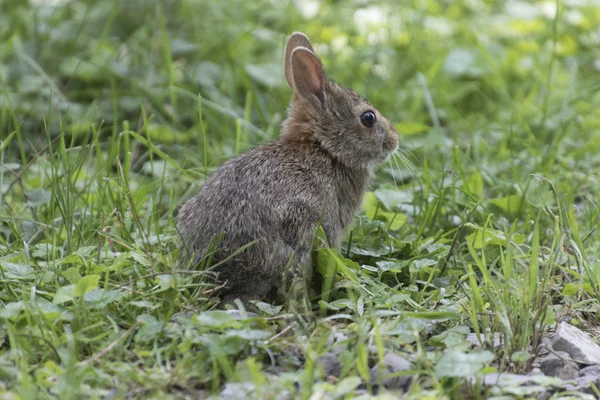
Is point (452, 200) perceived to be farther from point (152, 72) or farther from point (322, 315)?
point (152, 72)

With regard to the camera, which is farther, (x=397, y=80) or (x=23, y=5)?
(x=23, y=5)

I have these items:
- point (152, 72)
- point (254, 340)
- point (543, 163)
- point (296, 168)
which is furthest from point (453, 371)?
point (152, 72)

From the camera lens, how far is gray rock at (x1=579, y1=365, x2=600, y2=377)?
342 cm

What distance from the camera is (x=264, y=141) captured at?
6.02 metres

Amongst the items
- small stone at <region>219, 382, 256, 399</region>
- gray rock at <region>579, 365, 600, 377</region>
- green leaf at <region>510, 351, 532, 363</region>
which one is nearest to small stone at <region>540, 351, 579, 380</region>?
gray rock at <region>579, 365, 600, 377</region>

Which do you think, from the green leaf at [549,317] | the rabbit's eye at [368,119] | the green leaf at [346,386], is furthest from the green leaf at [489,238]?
the green leaf at [346,386]

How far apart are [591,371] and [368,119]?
1.93m

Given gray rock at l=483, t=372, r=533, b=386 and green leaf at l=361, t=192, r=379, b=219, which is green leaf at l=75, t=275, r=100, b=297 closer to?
gray rock at l=483, t=372, r=533, b=386

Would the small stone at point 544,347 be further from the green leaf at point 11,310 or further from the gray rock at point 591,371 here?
the green leaf at point 11,310

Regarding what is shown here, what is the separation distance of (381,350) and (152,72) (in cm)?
424

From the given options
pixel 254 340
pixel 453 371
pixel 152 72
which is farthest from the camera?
pixel 152 72

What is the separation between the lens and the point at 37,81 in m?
6.65

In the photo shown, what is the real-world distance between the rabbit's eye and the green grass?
0.29 meters

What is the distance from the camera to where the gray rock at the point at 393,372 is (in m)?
3.28
